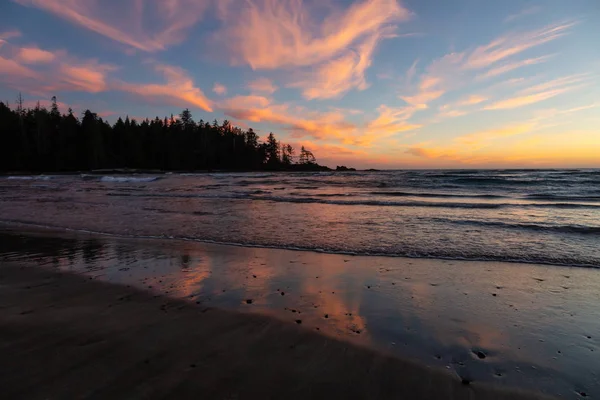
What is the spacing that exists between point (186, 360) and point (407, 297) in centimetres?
282

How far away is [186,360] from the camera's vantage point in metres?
2.64

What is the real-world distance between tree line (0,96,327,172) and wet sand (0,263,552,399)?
266 ft

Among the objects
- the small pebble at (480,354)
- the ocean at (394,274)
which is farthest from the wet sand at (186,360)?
the small pebble at (480,354)

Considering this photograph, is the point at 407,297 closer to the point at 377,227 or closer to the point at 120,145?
the point at 377,227

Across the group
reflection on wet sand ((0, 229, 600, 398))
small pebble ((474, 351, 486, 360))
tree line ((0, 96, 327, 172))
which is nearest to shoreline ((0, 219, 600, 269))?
reflection on wet sand ((0, 229, 600, 398))

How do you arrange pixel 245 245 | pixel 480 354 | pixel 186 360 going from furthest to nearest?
pixel 245 245 → pixel 480 354 → pixel 186 360

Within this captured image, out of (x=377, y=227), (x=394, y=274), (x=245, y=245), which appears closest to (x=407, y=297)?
(x=394, y=274)

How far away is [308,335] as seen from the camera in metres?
3.16

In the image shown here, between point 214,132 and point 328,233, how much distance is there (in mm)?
100263

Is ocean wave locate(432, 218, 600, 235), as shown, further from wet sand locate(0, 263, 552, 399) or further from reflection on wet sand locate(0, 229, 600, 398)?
wet sand locate(0, 263, 552, 399)

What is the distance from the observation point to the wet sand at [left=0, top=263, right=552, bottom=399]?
2.30m

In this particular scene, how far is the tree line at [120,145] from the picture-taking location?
67.7 meters

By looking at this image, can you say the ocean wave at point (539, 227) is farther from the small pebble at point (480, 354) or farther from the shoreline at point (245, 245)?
the small pebble at point (480, 354)

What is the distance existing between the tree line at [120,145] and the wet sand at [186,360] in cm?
8102
